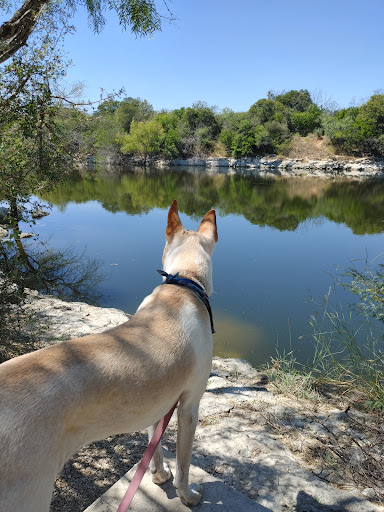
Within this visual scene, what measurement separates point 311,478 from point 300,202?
21.7 meters

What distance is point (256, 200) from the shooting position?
2297 centimetres

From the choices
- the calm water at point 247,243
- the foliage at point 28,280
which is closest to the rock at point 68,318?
the foliage at point 28,280

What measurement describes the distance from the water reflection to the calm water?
7cm

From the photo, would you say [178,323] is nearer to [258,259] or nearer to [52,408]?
[52,408]

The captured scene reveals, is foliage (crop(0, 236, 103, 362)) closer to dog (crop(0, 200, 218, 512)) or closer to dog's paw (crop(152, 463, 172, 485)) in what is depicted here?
dog (crop(0, 200, 218, 512))

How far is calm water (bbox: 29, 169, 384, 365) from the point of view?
736 centimetres

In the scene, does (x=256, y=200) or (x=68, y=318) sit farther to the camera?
(x=256, y=200)

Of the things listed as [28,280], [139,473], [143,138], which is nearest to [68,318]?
[28,280]

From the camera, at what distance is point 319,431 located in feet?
10.2

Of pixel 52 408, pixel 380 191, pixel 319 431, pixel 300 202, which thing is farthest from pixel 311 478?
pixel 380 191

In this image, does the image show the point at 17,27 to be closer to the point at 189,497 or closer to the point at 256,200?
the point at 189,497

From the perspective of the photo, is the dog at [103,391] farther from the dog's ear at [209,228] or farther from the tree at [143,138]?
the tree at [143,138]

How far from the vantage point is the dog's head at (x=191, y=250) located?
7.72ft

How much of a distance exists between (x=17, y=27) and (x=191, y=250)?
420 centimetres
